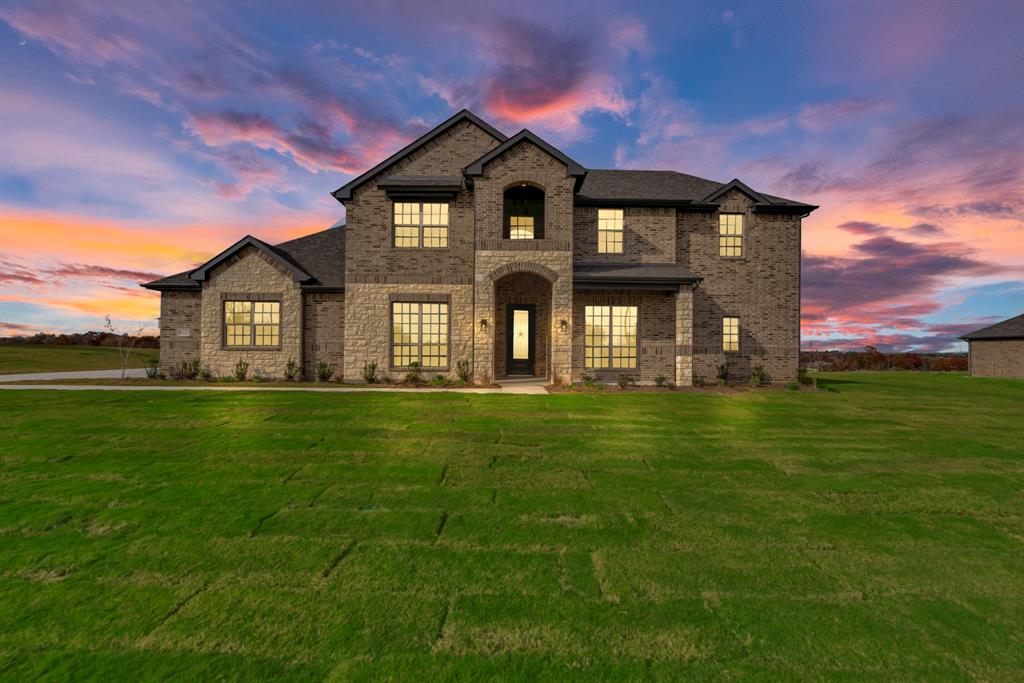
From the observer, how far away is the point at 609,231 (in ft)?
64.9

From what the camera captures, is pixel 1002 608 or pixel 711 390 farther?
pixel 711 390

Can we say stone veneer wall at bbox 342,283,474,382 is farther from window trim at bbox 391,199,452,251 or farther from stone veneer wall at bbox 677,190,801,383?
stone veneer wall at bbox 677,190,801,383

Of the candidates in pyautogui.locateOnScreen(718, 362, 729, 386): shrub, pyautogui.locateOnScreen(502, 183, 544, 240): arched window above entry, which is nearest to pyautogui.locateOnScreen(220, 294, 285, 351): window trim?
pyautogui.locateOnScreen(502, 183, 544, 240): arched window above entry

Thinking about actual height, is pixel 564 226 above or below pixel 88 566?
above

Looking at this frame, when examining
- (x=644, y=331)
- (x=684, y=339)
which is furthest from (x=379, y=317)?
(x=684, y=339)

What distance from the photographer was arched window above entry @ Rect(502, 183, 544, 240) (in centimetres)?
1945

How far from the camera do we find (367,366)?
18203 mm

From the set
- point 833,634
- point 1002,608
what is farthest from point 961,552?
point 833,634

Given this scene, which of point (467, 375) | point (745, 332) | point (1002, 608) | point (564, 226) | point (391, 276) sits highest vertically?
point (564, 226)

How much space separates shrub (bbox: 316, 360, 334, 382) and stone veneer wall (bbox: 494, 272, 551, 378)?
6.92 meters

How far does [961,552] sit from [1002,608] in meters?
1.13

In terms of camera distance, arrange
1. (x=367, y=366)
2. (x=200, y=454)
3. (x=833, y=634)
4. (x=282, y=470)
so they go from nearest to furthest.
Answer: (x=833, y=634) < (x=282, y=470) < (x=200, y=454) < (x=367, y=366)

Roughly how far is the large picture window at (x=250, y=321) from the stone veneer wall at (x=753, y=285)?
1760 cm

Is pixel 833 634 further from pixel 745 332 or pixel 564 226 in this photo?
pixel 745 332
